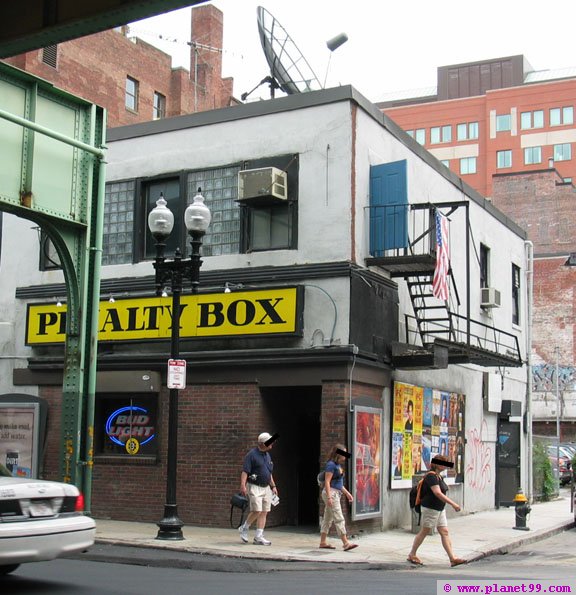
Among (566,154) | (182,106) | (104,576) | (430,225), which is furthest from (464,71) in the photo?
(104,576)

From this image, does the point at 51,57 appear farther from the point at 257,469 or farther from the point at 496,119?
the point at 496,119

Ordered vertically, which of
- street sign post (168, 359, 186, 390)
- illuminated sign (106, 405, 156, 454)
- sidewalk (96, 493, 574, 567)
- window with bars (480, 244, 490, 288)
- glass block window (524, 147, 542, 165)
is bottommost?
sidewalk (96, 493, 574, 567)

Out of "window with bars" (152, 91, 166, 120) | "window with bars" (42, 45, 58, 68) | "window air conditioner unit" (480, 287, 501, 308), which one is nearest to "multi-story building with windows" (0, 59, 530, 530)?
"window air conditioner unit" (480, 287, 501, 308)

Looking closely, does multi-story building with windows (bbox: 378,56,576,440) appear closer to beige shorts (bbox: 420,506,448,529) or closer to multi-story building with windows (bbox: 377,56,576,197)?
multi-story building with windows (bbox: 377,56,576,197)

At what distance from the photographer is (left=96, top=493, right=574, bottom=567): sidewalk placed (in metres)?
13.3

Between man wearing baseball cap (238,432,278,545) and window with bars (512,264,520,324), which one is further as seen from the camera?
window with bars (512,264,520,324)

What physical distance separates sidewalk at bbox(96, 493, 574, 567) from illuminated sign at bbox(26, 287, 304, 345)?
3536 millimetres

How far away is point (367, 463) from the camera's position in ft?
53.4

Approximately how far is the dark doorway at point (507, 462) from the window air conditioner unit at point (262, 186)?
10500 millimetres

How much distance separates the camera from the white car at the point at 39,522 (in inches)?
341

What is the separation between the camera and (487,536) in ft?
56.4

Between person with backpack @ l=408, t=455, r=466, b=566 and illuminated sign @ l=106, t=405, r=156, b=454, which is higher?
illuminated sign @ l=106, t=405, r=156, b=454

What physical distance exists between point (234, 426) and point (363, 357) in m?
2.65

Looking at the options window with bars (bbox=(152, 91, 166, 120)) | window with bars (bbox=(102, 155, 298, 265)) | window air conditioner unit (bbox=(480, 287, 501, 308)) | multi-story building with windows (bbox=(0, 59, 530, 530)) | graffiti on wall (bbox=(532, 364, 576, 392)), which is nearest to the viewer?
multi-story building with windows (bbox=(0, 59, 530, 530))
